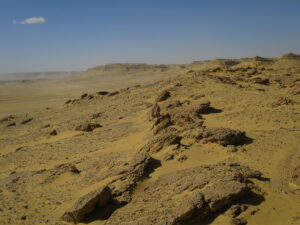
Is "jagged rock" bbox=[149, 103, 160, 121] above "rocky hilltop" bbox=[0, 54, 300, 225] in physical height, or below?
above

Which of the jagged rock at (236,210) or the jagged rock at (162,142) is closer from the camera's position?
the jagged rock at (236,210)

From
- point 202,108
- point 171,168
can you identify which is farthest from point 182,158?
point 202,108

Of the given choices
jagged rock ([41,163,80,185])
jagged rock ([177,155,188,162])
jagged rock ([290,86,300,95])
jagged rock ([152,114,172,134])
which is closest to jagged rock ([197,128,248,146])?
jagged rock ([177,155,188,162])

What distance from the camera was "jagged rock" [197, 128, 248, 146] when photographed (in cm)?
998

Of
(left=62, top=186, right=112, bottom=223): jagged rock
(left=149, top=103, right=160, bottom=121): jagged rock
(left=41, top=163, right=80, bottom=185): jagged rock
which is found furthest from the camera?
(left=149, top=103, right=160, bottom=121): jagged rock

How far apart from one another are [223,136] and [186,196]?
3.86 meters

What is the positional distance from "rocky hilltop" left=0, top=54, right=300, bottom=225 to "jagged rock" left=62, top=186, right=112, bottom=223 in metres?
0.03

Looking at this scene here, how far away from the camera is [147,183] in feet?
27.8

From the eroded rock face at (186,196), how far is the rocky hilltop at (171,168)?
0.02 m

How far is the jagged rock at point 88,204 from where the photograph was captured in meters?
7.52

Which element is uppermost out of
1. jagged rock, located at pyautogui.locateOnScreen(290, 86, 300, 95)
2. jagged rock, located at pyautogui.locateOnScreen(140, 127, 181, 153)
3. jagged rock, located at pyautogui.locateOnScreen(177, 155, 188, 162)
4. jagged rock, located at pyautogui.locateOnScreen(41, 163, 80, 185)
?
jagged rock, located at pyautogui.locateOnScreen(290, 86, 300, 95)

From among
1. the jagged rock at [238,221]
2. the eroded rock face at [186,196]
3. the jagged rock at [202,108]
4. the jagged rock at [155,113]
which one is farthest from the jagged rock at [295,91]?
the jagged rock at [238,221]

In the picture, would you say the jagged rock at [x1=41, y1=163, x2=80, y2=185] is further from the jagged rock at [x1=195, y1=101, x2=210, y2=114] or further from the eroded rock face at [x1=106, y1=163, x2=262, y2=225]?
the jagged rock at [x1=195, y1=101, x2=210, y2=114]

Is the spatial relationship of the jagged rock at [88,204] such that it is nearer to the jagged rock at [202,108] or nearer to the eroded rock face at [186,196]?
the eroded rock face at [186,196]
